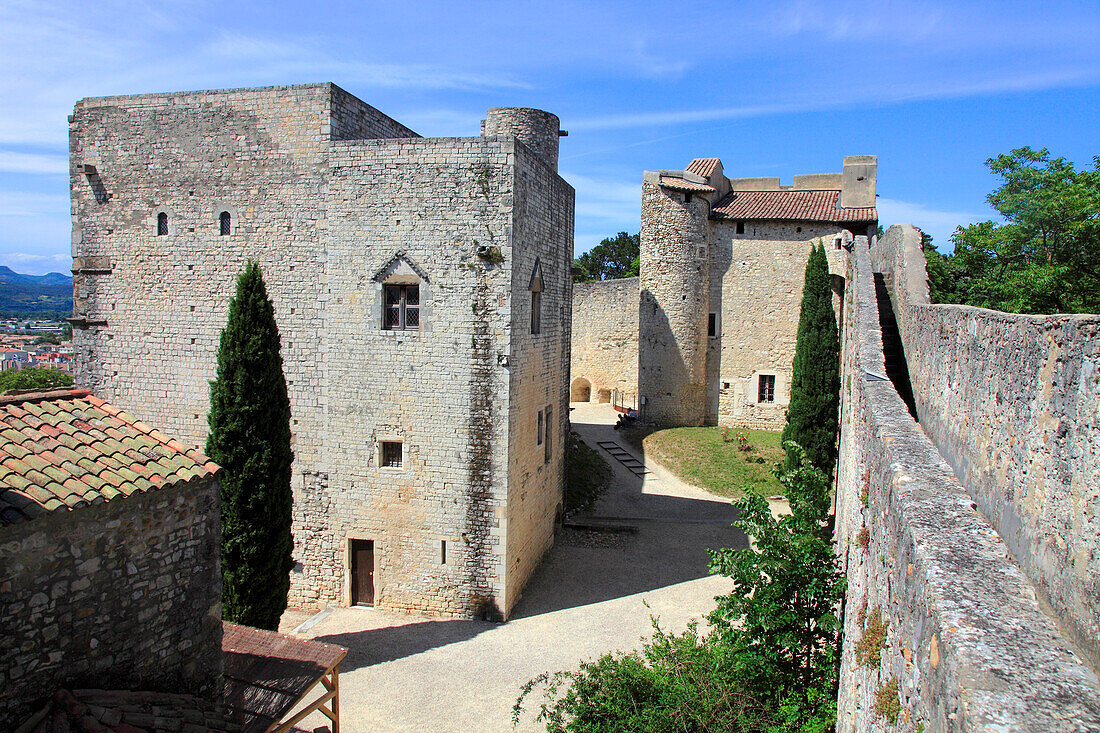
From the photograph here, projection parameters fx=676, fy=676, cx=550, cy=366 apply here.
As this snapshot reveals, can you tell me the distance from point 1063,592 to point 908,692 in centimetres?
70

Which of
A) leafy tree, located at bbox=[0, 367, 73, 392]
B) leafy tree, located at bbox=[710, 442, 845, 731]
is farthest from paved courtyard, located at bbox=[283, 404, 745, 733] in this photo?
leafy tree, located at bbox=[0, 367, 73, 392]

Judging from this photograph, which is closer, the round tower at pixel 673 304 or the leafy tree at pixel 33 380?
the round tower at pixel 673 304

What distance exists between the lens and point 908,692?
2.71 metres

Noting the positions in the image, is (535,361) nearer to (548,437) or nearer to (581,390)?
(548,437)

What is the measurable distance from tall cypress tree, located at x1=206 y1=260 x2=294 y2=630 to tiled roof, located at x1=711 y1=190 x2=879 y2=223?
18975 mm

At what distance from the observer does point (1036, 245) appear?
15695 millimetres

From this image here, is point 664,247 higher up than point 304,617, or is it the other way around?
point 664,247

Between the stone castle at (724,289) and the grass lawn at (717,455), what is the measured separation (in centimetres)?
137

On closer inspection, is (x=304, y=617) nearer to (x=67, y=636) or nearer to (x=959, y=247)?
(x=67, y=636)

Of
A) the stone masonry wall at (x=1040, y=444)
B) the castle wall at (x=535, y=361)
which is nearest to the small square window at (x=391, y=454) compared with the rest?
the castle wall at (x=535, y=361)

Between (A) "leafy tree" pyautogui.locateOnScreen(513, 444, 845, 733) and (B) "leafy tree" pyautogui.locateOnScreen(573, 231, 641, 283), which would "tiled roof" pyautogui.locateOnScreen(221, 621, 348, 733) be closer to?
(A) "leafy tree" pyautogui.locateOnScreen(513, 444, 845, 733)

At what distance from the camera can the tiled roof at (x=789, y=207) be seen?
2480 centimetres

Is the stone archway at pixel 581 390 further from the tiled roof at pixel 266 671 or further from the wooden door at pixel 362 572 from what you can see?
the tiled roof at pixel 266 671

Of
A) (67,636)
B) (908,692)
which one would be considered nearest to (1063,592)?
(908,692)
